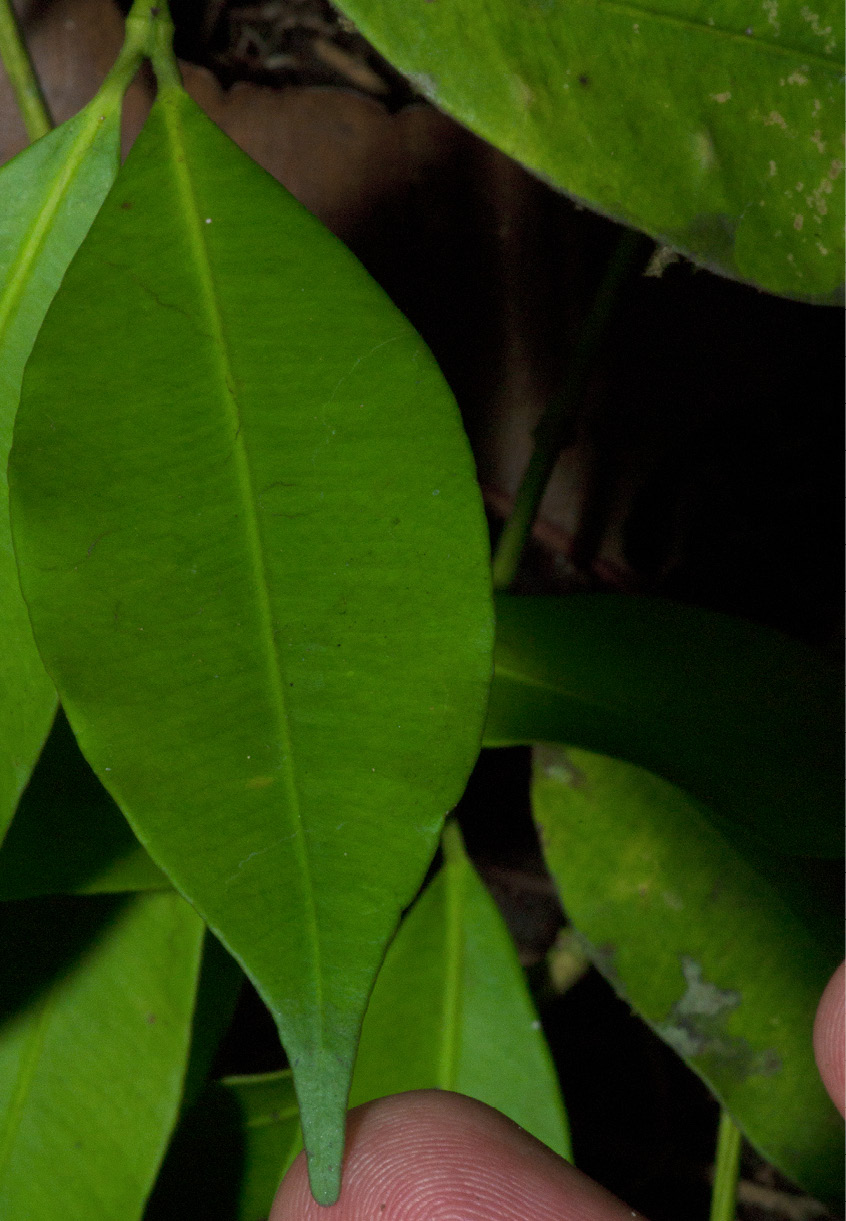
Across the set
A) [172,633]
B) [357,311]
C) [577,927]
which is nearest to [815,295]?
[357,311]

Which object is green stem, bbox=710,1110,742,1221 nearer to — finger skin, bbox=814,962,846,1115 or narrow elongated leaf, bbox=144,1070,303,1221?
finger skin, bbox=814,962,846,1115

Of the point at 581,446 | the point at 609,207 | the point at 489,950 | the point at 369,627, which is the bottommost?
the point at 489,950

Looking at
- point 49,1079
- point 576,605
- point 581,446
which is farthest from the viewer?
point 581,446

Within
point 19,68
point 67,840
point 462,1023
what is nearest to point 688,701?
point 462,1023

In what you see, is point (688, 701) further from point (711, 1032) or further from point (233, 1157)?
point (233, 1157)

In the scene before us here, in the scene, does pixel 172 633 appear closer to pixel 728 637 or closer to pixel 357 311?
pixel 357 311
